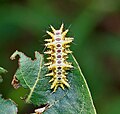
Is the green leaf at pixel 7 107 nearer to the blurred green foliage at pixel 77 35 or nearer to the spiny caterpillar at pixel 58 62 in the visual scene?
the spiny caterpillar at pixel 58 62

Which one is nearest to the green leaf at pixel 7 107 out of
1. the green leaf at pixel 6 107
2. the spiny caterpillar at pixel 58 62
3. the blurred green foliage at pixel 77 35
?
the green leaf at pixel 6 107

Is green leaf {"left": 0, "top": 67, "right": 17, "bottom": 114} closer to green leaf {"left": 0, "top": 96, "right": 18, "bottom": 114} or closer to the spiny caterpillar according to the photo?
green leaf {"left": 0, "top": 96, "right": 18, "bottom": 114}

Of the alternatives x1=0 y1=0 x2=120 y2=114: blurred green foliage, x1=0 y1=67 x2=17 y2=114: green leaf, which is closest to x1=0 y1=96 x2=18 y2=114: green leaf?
x1=0 y1=67 x2=17 y2=114: green leaf

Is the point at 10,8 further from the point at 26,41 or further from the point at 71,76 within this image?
the point at 71,76

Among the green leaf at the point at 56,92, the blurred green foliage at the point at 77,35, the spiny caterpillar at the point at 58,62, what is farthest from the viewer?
the blurred green foliage at the point at 77,35

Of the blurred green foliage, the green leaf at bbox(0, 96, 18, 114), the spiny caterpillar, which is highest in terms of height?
the blurred green foliage

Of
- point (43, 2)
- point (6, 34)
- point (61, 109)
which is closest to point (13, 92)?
point (6, 34)

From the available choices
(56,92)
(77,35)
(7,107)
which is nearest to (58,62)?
(56,92)

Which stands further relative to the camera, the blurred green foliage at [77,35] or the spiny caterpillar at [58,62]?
the blurred green foliage at [77,35]
